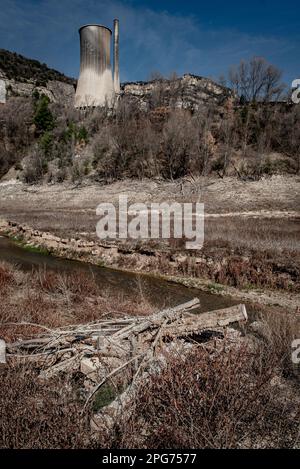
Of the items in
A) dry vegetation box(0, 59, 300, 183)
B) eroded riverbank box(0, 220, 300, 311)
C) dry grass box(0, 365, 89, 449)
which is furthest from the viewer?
dry vegetation box(0, 59, 300, 183)

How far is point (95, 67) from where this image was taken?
137ft

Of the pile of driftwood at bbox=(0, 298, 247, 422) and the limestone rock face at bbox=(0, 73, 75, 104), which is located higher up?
the limestone rock face at bbox=(0, 73, 75, 104)

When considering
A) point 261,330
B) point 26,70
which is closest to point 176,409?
point 261,330

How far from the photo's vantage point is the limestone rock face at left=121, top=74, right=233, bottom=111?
5294 cm

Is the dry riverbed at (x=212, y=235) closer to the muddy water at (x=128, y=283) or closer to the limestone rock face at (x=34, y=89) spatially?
the muddy water at (x=128, y=283)

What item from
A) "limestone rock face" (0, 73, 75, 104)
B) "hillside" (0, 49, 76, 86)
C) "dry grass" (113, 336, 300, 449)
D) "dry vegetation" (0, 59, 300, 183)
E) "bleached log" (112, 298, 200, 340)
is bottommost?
"dry grass" (113, 336, 300, 449)

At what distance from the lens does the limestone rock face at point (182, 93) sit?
5294 cm

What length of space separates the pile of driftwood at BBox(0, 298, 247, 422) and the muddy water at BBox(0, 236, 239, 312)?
105 inches

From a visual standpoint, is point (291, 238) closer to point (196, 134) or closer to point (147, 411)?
point (147, 411)

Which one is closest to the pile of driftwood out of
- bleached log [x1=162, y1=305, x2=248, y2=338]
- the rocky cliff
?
bleached log [x1=162, y1=305, x2=248, y2=338]

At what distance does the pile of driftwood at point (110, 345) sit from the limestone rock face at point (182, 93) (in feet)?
160

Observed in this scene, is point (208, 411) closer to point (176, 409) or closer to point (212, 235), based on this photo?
point (176, 409)

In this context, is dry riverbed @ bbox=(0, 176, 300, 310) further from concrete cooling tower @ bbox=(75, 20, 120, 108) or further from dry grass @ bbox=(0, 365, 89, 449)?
concrete cooling tower @ bbox=(75, 20, 120, 108)

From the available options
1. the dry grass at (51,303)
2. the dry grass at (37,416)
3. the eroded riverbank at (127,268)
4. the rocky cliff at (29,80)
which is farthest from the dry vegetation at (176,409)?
the rocky cliff at (29,80)
